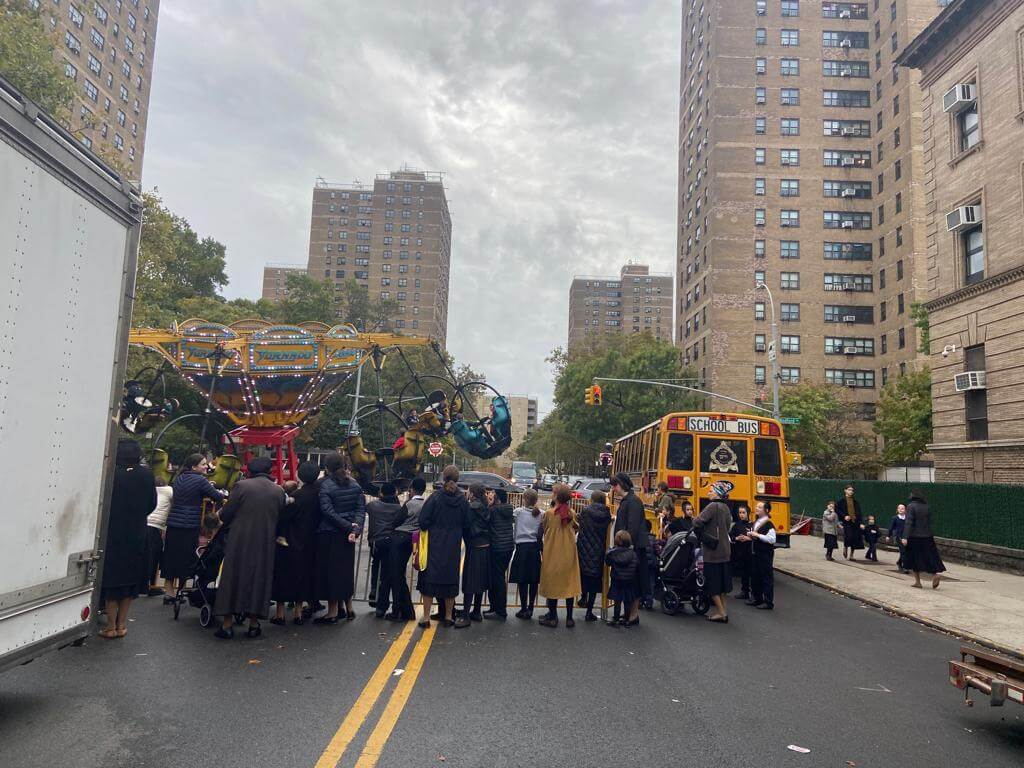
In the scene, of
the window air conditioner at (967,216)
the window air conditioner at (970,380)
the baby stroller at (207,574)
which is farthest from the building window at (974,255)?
the baby stroller at (207,574)

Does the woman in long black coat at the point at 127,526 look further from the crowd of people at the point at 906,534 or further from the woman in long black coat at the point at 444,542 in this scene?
the crowd of people at the point at 906,534

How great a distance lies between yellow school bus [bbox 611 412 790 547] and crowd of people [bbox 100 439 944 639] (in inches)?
209

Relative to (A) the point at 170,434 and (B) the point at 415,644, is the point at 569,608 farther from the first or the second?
(A) the point at 170,434

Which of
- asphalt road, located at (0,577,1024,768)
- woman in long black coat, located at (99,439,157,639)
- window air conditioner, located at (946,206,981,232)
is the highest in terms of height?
window air conditioner, located at (946,206,981,232)

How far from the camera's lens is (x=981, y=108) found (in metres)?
22.2

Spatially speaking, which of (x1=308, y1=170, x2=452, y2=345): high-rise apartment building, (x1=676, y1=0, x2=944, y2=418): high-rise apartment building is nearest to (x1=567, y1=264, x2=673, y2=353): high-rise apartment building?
(x1=308, y1=170, x2=452, y2=345): high-rise apartment building

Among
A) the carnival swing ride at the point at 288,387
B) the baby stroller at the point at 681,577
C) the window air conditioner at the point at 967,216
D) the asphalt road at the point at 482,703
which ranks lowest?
the asphalt road at the point at 482,703

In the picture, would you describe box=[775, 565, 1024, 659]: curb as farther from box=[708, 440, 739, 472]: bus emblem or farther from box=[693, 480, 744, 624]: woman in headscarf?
box=[693, 480, 744, 624]: woman in headscarf

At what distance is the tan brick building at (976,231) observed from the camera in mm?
20578

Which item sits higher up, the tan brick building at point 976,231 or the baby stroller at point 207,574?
the tan brick building at point 976,231

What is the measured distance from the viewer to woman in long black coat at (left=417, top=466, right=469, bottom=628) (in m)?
8.57

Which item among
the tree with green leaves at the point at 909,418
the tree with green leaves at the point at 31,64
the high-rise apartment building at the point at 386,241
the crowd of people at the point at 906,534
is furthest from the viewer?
the high-rise apartment building at the point at 386,241

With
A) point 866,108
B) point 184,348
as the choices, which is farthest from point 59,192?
point 866,108

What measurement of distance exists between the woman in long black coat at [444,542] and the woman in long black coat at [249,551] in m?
1.74
